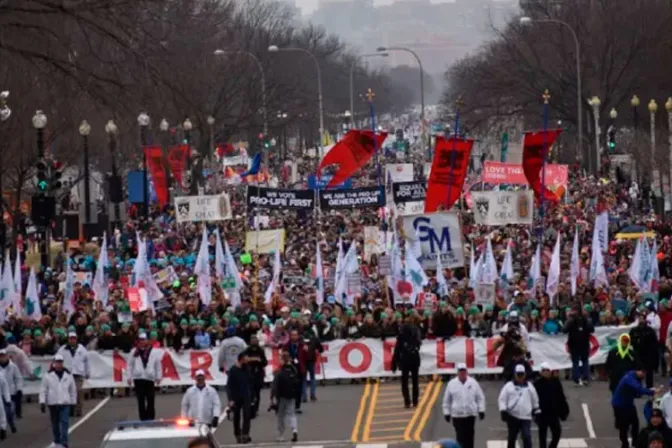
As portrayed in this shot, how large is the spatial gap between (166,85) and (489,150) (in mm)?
95130

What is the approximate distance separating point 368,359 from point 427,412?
3.87m

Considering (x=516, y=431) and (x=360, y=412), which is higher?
(x=516, y=431)

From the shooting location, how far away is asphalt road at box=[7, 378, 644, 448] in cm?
2645

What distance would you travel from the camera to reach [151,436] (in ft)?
59.4

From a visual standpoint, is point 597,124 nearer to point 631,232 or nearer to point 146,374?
point 631,232

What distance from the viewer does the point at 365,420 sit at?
28.4 meters

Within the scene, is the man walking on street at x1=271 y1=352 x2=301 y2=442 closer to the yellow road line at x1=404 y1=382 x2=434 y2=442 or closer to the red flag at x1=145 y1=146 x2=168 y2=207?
the yellow road line at x1=404 y1=382 x2=434 y2=442

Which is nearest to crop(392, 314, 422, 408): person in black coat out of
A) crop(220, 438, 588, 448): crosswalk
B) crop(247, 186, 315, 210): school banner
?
crop(220, 438, 588, 448): crosswalk

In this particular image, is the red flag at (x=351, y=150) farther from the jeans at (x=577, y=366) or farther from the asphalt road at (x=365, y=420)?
the jeans at (x=577, y=366)

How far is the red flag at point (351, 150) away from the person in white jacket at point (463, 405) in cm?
1968

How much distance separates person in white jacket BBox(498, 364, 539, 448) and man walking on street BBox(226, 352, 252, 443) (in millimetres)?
3974

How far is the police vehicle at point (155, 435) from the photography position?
1806cm

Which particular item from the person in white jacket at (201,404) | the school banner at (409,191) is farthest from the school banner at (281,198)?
the person in white jacket at (201,404)

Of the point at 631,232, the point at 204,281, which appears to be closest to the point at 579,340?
the point at 204,281
